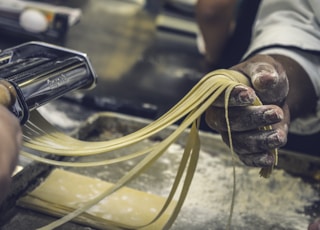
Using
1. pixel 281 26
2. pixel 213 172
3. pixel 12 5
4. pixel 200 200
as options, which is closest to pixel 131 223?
pixel 200 200

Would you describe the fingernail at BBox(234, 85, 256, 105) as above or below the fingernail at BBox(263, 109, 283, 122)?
above

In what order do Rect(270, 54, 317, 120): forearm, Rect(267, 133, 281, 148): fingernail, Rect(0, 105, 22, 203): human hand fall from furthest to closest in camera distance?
Rect(270, 54, 317, 120): forearm
Rect(267, 133, 281, 148): fingernail
Rect(0, 105, 22, 203): human hand

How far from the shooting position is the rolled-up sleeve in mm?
1056

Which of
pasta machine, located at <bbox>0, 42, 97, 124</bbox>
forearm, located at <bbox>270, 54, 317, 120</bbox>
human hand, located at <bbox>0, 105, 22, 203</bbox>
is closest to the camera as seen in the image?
human hand, located at <bbox>0, 105, 22, 203</bbox>

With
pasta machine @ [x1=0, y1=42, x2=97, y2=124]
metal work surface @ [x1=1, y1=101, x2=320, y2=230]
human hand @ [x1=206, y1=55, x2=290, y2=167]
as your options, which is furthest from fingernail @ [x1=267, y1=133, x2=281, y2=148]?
pasta machine @ [x1=0, y1=42, x2=97, y2=124]

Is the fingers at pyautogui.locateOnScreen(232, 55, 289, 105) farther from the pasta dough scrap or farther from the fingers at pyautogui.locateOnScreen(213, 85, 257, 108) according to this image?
the pasta dough scrap

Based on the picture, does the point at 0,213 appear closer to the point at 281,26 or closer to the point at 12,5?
the point at 281,26

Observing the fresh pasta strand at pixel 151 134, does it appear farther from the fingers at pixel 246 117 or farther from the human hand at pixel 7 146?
the human hand at pixel 7 146

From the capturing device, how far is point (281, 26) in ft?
3.66

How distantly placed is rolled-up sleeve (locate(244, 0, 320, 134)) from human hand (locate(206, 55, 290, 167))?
268 millimetres

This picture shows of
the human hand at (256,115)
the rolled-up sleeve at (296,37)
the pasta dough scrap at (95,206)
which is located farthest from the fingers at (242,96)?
the rolled-up sleeve at (296,37)

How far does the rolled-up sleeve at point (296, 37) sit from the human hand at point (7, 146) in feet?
2.14

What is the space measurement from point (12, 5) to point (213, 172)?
909 mm

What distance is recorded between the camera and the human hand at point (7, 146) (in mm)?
476
